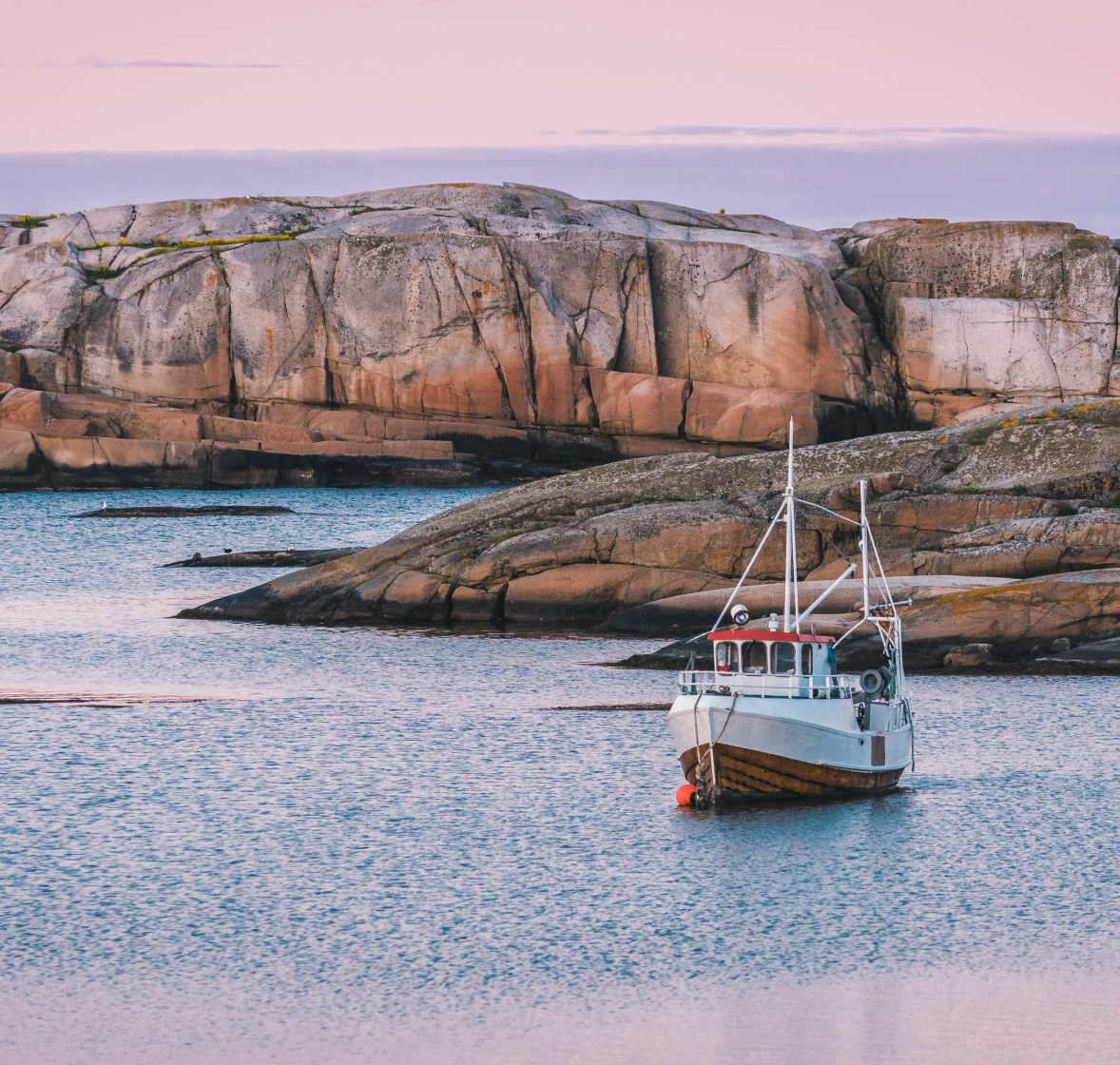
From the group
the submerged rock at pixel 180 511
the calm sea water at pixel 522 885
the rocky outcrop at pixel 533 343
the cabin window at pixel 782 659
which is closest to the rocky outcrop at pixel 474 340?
the rocky outcrop at pixel 533 343

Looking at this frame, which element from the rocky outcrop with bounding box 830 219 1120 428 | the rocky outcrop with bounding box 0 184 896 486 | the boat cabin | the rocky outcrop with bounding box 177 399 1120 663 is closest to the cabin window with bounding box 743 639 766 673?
the boat cabin

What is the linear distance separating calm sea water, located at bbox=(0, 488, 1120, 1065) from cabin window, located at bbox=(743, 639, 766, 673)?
231 centimetres

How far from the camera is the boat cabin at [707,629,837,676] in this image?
82.5 feet

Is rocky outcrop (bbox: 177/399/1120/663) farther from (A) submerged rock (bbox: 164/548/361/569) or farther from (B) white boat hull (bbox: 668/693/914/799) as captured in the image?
(B) white boat hull (bbox: 668/693/914/799)

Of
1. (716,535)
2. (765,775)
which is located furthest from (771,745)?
(716,535)

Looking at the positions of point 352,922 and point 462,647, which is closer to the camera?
point 352,922

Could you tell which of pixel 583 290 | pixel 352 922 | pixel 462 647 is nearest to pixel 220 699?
pixel 462 647

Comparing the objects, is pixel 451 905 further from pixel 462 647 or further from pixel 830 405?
pixel 830 405

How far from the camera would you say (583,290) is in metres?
104

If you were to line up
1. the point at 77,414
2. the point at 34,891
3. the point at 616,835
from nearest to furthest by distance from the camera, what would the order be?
the point at 34,891
the point at 616,835
the point at 77,414

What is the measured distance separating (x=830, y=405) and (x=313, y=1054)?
91.5 meters

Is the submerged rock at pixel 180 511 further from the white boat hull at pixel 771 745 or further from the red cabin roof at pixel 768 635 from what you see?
the white boat hull at pixel 771 745

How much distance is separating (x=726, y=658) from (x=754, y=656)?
0.44 metres

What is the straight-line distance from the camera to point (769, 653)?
82.8 feet
